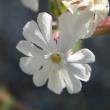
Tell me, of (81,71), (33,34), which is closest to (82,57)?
(81,71)

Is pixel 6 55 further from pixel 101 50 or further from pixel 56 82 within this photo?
pixel 56 82

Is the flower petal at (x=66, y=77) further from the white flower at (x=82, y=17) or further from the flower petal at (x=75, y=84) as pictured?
the white flower at (x=82, y=17)

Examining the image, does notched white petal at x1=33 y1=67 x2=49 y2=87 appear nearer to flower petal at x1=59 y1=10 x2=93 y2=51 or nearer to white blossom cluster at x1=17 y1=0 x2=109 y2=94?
white blossom cluster at x1=17 y1=0 x2=109 y2=94

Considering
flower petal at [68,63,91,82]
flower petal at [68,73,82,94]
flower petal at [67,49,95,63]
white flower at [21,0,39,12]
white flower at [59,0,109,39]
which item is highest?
white flower at [21,0,39,12]

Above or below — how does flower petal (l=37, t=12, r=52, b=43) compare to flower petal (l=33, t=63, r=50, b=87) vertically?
above

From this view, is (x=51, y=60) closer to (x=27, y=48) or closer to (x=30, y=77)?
(x=27, y=48)

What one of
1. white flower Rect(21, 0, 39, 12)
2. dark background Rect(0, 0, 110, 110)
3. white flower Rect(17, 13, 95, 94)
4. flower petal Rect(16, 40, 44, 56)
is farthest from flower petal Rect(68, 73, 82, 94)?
dark background Rect(0, 0, 110, 110)

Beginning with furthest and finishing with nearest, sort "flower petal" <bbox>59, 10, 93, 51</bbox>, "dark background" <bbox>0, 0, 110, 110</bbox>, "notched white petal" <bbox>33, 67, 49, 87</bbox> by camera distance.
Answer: "dark background" <bbox>0, 0, 110, 110</bbox>
"notched white petal" <bbox>33, 67, 49, 87</bbox>
"flower petal" <bbox>59, 10, 93, 51</bbox>

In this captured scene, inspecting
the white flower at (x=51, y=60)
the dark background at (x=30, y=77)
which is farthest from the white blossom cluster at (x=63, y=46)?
the dark background at (x=30, y=77)
